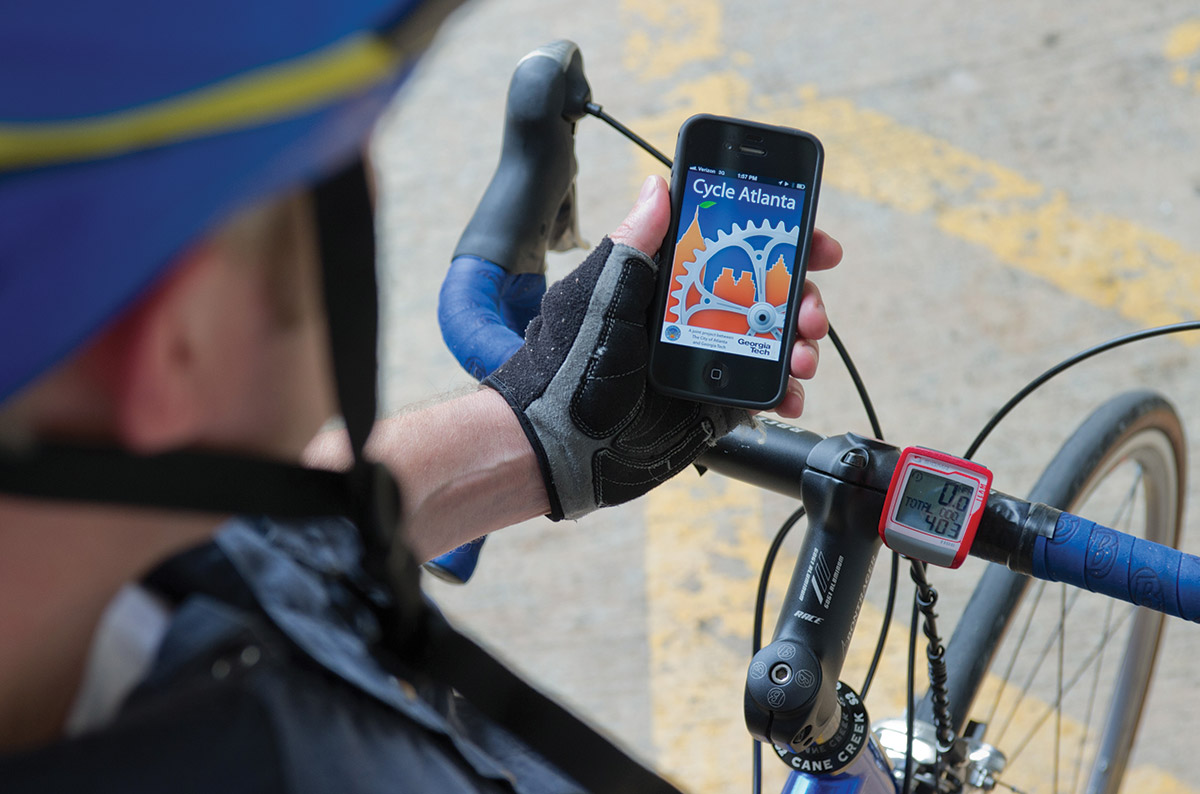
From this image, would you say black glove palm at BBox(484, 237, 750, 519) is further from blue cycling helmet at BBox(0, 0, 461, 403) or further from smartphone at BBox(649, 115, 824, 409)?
blue cycling helmet at BBox(0, 0, 461, 403)

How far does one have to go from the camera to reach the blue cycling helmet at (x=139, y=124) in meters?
0.38

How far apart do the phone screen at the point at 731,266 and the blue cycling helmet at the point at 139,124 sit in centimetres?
55

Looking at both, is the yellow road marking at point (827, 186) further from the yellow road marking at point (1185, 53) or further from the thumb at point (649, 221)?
the thumb at point (649, 221)

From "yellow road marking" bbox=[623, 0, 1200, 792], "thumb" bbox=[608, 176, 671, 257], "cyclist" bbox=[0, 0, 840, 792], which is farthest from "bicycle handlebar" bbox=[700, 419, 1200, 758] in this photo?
"yellow road marking" bbox=[623, 0, 1200, 792]

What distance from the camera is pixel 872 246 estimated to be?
8.60ft

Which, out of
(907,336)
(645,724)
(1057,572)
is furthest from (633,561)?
(1057,572)

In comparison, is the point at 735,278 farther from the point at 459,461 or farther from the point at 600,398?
the point at 459,461

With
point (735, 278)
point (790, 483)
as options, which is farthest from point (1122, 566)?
point (735, 278)

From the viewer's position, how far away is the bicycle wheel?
1307mm

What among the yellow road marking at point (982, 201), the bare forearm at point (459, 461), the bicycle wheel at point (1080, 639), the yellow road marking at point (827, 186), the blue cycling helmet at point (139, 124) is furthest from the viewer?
the yellow road marking at point (982, 201)

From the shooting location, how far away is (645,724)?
85.9 inches

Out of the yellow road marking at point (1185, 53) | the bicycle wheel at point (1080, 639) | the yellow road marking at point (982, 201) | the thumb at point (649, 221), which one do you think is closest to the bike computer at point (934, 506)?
the thumb at point (649, 221)

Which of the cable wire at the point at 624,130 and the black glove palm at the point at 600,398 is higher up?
the cable wire at the point at 624,130

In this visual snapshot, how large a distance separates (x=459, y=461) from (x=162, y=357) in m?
0.56
